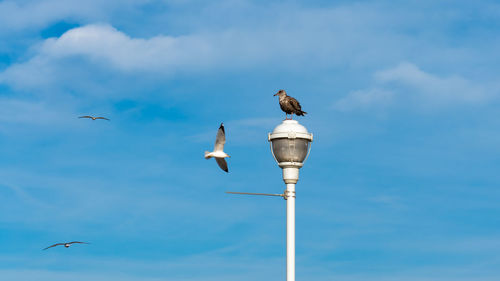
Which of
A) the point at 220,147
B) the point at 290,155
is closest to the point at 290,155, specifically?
the point at 290,155

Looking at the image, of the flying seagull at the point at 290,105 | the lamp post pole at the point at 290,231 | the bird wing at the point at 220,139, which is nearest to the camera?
the lamp post pole at the point at 290,231

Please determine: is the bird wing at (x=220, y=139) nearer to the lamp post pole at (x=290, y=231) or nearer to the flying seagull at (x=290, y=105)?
the lamp post pole at (x=290, y=231)

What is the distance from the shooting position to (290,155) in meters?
18.9

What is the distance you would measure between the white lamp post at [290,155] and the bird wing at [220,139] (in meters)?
1.19

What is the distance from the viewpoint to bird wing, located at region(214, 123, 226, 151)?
19.3 meters

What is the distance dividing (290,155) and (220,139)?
183cm

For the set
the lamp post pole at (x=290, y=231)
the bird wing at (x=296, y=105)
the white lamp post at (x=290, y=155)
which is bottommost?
the lamp post pole at (x=290, y=231)

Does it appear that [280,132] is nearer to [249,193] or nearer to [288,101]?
[249,193]

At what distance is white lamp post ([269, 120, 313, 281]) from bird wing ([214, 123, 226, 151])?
1.19 metres

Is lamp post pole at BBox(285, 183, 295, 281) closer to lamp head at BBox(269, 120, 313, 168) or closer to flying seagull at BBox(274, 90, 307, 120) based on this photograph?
lamp head at BBox(269, 120, 313, 168)

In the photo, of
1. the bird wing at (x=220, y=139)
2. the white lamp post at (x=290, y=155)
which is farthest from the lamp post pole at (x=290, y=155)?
the bird wing at (x=220, y=139)

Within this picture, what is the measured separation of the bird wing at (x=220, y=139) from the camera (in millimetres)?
19328

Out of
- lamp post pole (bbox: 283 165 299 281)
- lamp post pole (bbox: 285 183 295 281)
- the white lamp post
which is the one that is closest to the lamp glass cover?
the white lamp post

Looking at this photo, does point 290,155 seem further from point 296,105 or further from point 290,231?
point 296,105
